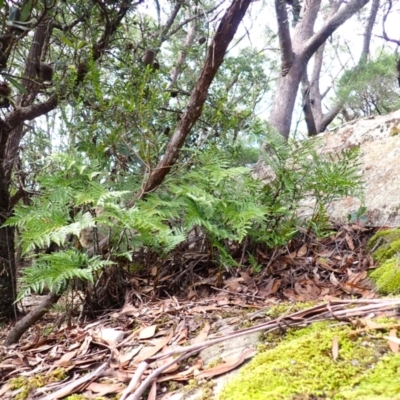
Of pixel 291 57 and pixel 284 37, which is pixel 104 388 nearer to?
pixel 284 37

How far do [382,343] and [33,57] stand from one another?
9.94ft

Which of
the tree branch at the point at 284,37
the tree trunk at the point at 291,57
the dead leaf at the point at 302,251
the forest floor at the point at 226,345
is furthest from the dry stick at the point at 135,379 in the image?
the tree branch at the point at 284,37

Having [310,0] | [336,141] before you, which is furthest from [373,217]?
[310,0]

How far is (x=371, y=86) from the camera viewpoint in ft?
23.4

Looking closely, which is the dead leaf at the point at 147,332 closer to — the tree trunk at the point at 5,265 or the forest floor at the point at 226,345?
the forest floor at the point at 226,345

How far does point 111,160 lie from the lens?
7.88ft

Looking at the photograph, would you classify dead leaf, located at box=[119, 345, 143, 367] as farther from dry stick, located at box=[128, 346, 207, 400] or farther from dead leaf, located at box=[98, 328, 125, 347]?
dry stick, located at box=[128, 346, 207, 400]

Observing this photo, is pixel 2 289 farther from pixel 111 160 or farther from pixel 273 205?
pixel 273 205

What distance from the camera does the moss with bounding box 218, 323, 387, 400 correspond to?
77 cm

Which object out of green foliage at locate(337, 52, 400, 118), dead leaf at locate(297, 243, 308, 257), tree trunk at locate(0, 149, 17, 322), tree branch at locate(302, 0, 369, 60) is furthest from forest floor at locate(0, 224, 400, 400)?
green foliage at locate(337, 52, 400, 118)

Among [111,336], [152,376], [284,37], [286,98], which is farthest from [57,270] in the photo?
[284,37]

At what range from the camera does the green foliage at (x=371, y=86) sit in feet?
22.8

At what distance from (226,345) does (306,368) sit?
0.36m

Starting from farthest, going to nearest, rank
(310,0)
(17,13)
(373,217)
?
(310,0)
(373,217)
(17,13)
